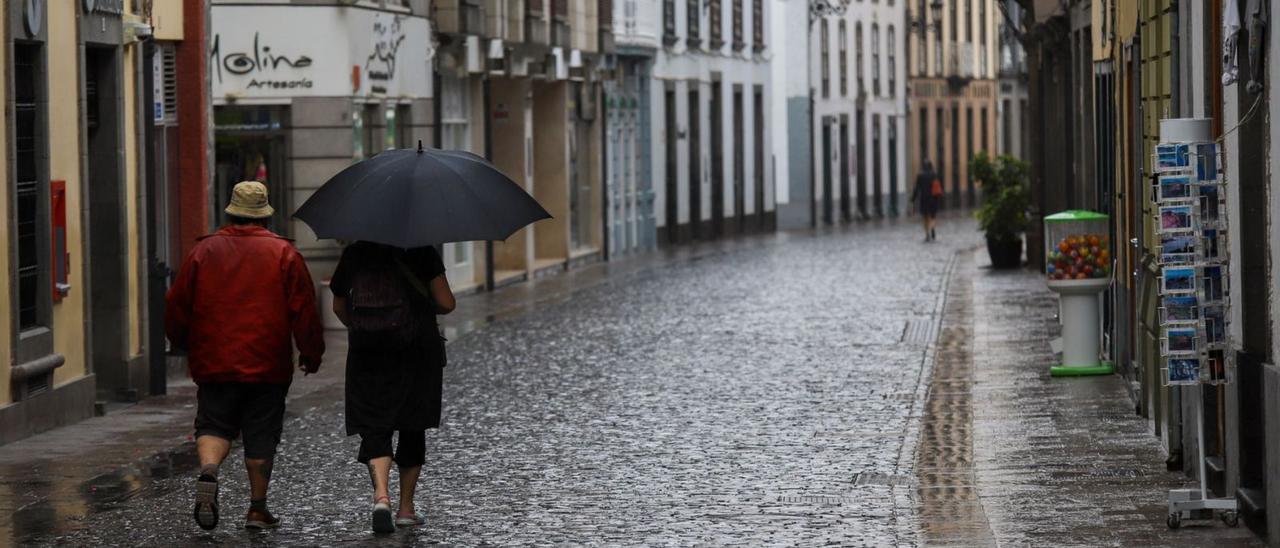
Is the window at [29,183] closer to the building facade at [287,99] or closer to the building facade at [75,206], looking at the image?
the building facade at [75,206]

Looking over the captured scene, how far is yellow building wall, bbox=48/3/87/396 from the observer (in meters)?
15.5

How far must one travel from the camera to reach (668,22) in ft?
153

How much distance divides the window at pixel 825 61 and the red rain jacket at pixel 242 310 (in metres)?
51.9

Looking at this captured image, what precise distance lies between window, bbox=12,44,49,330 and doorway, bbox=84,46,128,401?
166 centimetres

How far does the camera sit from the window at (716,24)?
50.8 meters

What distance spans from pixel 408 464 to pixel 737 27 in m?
43.1

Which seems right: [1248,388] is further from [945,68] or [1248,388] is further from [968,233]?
[945,68]

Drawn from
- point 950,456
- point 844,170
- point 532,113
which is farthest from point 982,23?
point 950,456

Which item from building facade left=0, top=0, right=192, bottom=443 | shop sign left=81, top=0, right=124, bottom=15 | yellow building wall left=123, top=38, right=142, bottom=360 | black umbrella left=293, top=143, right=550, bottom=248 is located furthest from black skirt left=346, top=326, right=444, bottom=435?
yellow building wall left=123, top=38, right=142, bottom=360

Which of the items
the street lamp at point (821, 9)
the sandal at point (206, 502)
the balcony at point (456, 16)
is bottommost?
the sandal at point (206, 502)

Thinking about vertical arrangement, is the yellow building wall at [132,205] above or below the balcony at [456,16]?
below

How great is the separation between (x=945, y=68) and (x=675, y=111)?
3117 centimetres

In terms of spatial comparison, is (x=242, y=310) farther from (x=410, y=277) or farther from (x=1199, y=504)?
(x=1199, y=504)

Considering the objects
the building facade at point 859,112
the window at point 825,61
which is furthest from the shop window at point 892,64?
Answer: the window at point 825,61
